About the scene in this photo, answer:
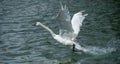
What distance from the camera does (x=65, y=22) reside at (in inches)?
579

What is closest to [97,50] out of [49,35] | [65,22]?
[65,22]

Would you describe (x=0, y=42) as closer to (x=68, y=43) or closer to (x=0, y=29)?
(x=0, y=29)

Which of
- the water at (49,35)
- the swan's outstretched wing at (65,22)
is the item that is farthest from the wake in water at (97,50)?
the swan's outstretched wing at (65,22)

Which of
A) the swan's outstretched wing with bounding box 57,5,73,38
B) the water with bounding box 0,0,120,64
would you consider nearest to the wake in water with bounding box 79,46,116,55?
the water with bounding box 0,0,120,64

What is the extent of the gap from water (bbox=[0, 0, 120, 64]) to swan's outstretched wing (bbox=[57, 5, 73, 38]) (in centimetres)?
78

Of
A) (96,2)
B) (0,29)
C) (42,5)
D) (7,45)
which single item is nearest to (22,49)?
(7,45)

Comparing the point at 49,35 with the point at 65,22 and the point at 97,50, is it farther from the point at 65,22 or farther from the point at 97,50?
the point at 65,22

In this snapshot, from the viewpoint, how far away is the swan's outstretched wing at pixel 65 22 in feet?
46.3

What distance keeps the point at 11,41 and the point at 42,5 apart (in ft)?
24.9

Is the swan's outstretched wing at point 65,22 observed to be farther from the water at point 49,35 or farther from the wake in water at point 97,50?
the wake in water at point 97,50

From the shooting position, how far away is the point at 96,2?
25.0 m

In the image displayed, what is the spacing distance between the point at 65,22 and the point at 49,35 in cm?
356

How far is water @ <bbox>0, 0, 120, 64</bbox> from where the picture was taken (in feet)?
49.7

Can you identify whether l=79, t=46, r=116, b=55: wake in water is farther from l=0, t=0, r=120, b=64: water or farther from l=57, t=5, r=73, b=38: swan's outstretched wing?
l=57, t=5, r=73, b=38: swan's outstretched wing
